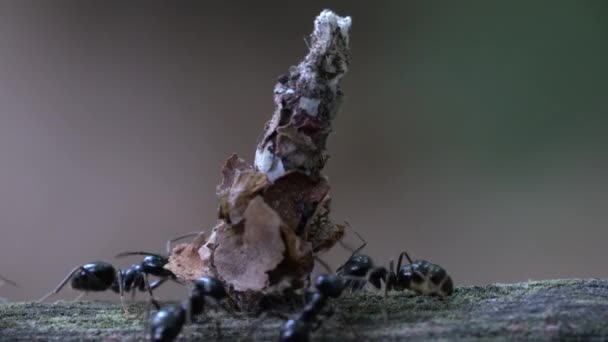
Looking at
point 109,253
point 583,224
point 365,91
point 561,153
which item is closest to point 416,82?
point 365,91

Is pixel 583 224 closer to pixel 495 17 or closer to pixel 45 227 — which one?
pixel 495 17

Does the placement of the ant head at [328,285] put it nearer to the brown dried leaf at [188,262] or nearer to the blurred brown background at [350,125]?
the brown dried leaf at [188,262]

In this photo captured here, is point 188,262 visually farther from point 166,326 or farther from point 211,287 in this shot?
point 166,326

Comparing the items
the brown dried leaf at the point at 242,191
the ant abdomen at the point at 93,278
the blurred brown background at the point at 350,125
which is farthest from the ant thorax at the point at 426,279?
the blurred brown background at the point at 350,125

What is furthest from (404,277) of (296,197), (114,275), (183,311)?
(114,275)

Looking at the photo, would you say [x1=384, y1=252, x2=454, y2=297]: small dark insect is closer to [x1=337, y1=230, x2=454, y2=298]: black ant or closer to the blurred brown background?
[x1=337, y1=230, x2=454, y2=298]: black ant

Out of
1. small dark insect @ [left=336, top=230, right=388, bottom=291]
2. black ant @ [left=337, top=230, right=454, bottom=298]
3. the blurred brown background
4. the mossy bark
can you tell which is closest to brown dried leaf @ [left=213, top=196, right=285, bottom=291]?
the mossy bark
